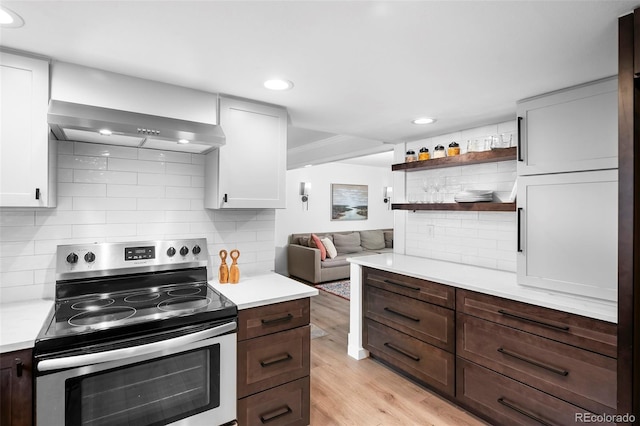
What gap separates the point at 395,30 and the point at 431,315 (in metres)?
2.00

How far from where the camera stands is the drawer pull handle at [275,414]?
6.33 ft

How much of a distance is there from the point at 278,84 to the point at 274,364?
1.69 meters

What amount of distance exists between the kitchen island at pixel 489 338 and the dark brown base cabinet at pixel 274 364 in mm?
1029

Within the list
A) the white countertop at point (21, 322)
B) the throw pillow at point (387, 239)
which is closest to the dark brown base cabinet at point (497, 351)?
the white countertop at point (21, 322)

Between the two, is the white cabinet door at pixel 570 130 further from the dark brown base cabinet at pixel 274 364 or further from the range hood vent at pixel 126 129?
A: the range hood vent at pixel 126 129

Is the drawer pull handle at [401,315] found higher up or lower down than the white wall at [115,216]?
lower down

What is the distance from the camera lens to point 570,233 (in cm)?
198

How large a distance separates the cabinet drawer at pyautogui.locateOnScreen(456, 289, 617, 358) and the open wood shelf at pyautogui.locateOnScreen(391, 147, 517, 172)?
1.07 m

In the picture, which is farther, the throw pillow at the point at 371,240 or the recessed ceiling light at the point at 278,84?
the throw pillow at the point at 371,240

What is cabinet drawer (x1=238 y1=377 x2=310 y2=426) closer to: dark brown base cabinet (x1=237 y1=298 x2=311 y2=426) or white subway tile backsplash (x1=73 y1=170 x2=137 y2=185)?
dark brown base cabinet (x1=237 y1=298 x2=311 y2=426)

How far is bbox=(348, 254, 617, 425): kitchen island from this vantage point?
5.79 feet

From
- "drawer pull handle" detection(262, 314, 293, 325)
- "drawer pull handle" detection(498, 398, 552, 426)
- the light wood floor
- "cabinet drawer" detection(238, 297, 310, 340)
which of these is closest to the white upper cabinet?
"cabinet drawer" detection(238, 297, 310, 340)

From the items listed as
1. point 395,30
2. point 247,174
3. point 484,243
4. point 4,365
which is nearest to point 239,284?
point 247,174

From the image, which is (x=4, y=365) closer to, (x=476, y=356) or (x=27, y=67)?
(x=27, y=67)
